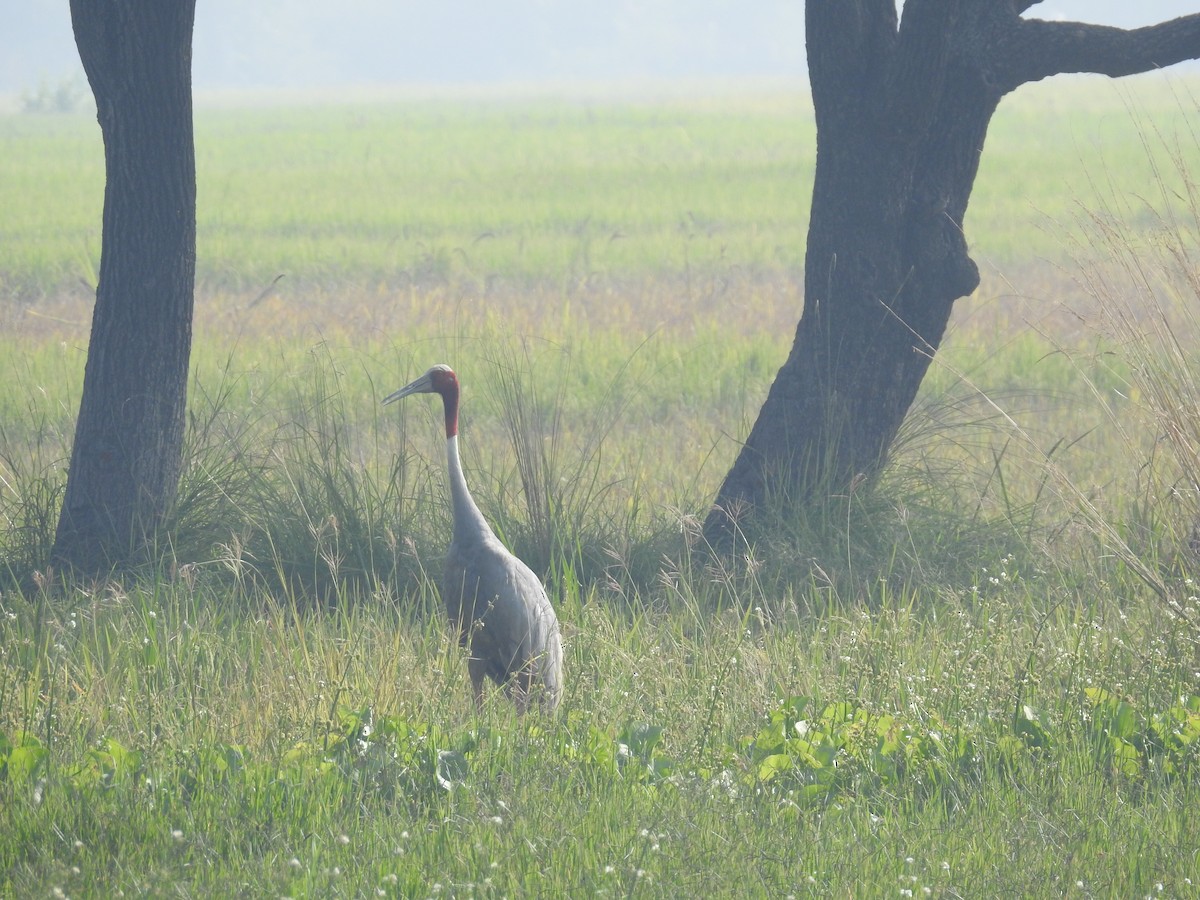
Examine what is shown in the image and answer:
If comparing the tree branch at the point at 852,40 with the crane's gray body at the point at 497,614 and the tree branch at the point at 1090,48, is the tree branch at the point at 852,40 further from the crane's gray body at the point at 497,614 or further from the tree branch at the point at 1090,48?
the crane's gray body at the point at 497,614

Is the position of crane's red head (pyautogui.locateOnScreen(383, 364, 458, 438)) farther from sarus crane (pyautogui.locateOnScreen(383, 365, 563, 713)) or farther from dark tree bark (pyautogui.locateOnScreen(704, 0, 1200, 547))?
dark tree bark (pyautogui.locateOnScreen(704, 0, 1200, 547))

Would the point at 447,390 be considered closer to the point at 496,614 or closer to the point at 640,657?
the point at 496,614

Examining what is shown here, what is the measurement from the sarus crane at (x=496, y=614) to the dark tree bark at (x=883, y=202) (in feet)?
4.94

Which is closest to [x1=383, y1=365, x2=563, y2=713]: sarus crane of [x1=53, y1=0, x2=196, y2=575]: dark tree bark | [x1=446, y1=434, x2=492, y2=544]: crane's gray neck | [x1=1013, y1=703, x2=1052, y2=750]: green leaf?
[x1=446, y1=434, x2=492, y2=544]: crane's gray neck

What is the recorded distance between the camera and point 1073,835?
344 centimetres

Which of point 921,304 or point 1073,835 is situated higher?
point 921,304

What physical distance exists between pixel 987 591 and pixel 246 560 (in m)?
3.02

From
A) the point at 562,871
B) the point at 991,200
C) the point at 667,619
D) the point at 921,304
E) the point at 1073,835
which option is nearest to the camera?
the point at 562,871

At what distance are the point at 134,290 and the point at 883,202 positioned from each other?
3.22 metres

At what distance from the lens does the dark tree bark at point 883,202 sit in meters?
5.71

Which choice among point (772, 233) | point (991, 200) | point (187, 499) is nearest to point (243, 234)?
point (772, 233)

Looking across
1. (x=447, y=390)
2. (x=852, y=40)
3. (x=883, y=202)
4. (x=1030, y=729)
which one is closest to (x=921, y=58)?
(x=852, y=40)

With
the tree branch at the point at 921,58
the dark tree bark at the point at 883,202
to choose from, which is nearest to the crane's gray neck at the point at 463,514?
the dark tree bark at the point at 883,202

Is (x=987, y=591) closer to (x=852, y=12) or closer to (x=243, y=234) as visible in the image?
(x=852, y=12)
